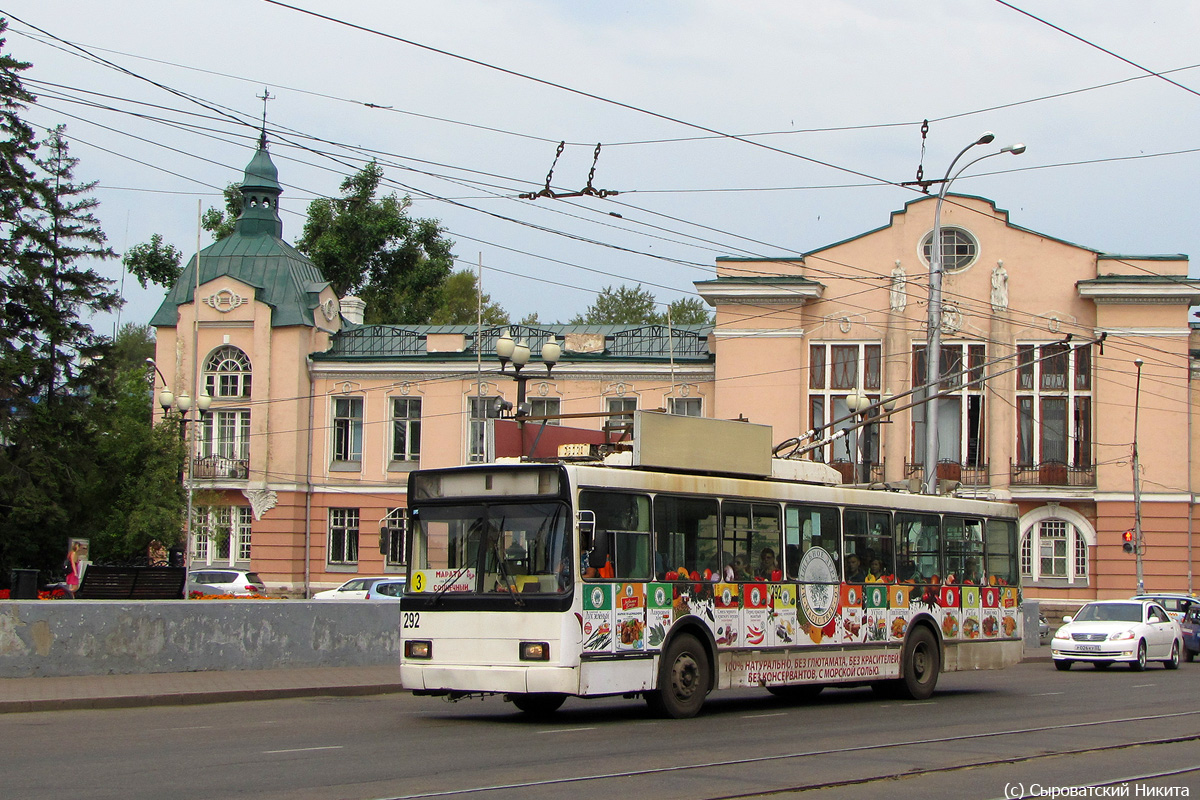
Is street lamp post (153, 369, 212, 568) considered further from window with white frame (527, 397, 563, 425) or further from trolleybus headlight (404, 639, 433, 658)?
trolleybus headlight (404, 639, 433, 658)

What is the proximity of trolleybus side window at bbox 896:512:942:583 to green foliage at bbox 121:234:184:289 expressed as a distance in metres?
50.0

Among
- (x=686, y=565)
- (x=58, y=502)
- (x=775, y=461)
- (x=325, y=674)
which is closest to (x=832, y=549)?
(x=775, y=461)

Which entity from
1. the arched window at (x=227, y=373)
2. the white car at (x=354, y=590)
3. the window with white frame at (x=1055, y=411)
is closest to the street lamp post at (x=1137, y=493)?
the window with white frame at (x=1055, y=411)

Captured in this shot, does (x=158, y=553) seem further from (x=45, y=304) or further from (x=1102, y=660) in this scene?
(x=1102, y=660)

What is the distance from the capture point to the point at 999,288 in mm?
46750

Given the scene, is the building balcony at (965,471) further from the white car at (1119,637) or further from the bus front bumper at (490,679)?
the bus front bumper at (490,679)

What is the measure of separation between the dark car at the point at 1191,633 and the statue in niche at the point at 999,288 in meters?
15.5

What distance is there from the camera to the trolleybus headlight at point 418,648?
601 inches

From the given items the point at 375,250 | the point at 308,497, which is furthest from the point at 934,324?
the point at 375,250

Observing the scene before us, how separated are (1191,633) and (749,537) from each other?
2034cm

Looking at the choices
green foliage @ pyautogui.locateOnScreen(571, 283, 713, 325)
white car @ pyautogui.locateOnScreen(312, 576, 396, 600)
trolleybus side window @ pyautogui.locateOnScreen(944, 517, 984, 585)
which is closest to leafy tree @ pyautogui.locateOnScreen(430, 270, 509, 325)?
green foliage @ pyautogui.locateOnScreen(571, 283, 713, 325)

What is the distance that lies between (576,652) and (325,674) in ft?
26.5

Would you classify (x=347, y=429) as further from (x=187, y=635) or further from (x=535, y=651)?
(x=535, y=651)

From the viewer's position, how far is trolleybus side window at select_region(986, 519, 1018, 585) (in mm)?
21641
